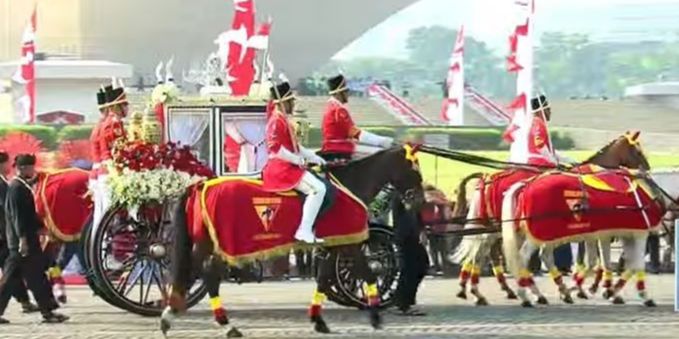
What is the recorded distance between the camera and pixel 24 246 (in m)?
14.0

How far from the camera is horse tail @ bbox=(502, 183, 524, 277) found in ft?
49.7

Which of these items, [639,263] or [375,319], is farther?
[639,263]

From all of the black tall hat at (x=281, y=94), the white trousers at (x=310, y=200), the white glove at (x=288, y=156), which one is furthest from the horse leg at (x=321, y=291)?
the black tall hat at (x=281, y=94)

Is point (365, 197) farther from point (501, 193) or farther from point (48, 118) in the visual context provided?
point (48, 118)

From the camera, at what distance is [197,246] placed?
12.9 m

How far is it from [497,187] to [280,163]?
361 centimetres

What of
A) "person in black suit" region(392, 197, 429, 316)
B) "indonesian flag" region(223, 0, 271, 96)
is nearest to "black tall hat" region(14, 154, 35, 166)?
"person in black suit" region(392, 197, 429, 316)

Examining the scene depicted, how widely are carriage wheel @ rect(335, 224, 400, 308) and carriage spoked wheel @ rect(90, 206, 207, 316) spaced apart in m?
1.40

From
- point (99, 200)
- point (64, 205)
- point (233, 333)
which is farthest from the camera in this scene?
point (64, 205)

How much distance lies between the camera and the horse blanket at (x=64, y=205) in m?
15.4

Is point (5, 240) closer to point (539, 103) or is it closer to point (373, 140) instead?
→ point (373, 140)

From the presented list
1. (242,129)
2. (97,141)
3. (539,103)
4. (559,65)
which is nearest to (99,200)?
(97,141)

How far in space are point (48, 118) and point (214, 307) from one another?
3718 centimetres

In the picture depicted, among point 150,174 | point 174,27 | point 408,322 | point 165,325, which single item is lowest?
point 408,322
